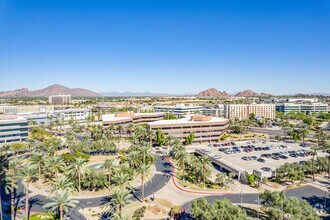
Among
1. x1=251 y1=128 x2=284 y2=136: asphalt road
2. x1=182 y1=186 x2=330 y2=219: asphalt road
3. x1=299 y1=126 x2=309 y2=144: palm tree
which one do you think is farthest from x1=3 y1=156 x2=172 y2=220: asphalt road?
x1=251 y1=128 x2=284 y2=136: asphalt road

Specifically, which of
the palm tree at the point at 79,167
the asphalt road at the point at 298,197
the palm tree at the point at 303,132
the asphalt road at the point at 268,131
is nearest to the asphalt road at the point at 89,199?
the palm tree at the point at 79,167

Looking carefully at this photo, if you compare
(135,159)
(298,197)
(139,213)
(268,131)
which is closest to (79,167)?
(135,159)

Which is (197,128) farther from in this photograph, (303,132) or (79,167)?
(79,167)

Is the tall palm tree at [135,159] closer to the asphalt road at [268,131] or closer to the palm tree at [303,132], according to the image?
the palm tree at [303,132]

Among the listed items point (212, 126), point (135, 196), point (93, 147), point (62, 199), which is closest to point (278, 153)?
point (212, 126)

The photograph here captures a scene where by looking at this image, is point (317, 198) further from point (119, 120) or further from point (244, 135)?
point (119, 120)
